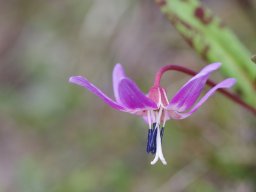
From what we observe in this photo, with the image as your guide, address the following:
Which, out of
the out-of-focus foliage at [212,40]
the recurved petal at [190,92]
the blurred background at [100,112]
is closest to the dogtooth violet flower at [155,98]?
the recurved petal at [190,92]

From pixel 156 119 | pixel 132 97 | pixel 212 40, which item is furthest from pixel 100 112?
pixel 132 97

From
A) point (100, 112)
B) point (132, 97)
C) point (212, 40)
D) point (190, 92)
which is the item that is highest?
point (100, 112)

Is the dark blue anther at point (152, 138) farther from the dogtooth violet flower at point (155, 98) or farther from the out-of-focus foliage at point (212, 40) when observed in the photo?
the out-of-focus foliage at point (212, 40)

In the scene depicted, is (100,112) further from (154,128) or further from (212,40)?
(154,128)

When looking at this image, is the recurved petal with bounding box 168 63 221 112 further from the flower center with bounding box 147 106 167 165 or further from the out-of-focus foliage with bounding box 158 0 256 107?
the out-of-focus foliage with bounding box 158 0 256 107

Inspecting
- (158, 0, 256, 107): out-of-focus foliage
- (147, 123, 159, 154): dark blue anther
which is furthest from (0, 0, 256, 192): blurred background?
(147, 123, 159, 154): dark blue anther
